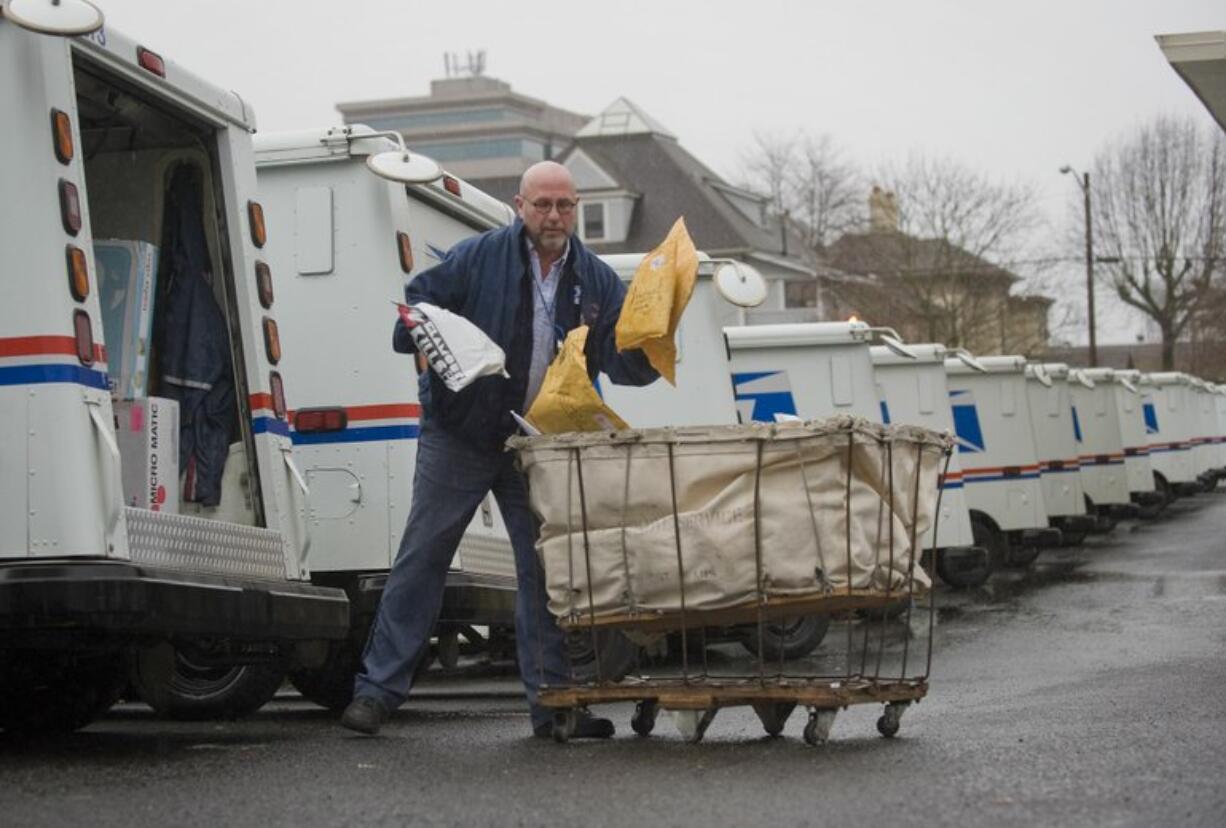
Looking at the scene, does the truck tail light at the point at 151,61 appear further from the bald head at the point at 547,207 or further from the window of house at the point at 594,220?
the window of house at the point at 594,220

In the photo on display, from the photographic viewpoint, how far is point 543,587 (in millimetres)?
7605

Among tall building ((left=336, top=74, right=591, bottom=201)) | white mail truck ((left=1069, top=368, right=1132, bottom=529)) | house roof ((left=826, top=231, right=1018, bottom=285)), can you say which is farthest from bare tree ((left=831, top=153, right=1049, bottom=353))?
tall building ((left=336, top=74, right=591, bottom=201))

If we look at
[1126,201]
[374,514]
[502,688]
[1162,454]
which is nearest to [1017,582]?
[502,688]

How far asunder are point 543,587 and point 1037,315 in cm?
6236

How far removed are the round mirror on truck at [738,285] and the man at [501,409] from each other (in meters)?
6.10

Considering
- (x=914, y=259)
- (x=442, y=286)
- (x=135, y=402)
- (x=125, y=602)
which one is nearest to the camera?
(x=125, y=602)

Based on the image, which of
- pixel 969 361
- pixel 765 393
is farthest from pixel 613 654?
pixel 969 361

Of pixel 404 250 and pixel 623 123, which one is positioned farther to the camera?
pixel 623 123

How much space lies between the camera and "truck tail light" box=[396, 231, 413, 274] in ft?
32.4

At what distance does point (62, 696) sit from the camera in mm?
8414

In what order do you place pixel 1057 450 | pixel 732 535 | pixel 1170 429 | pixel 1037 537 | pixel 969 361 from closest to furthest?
pixel 732 535 < pixel 969 361 < pixel 1037 537 < pixel 1057 450 < pixel 1170 429

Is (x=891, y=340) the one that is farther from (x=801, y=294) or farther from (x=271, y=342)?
(x=801, y=294)

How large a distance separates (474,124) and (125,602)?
12938cm

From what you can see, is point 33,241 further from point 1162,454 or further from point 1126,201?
point 1126,201
